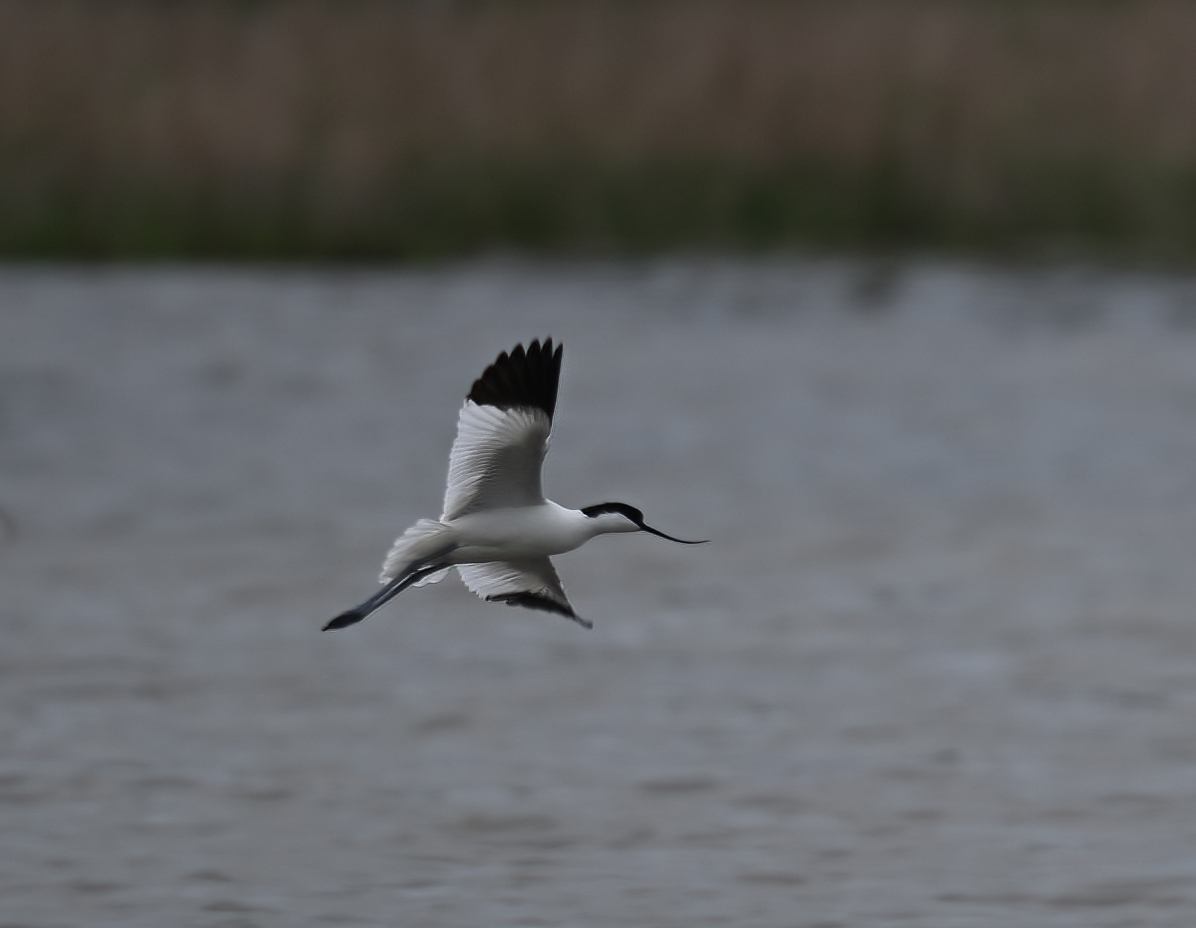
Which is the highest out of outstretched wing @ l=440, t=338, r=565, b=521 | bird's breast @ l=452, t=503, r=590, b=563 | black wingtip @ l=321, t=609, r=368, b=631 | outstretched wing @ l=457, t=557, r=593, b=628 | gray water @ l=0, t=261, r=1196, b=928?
outstretched wing @ l=440, t=338, r=565, b=521

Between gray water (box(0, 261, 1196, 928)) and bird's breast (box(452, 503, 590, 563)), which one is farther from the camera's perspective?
gray water (box(0, 261, 1196, 928))

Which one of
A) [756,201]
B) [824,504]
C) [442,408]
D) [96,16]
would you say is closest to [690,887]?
[824,504]

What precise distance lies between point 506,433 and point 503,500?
146 mm

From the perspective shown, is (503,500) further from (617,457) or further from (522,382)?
(617,457)

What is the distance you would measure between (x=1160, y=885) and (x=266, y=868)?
2051 millimetres

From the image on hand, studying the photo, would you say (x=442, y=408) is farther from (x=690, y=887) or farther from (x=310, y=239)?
(x=690, y=887)

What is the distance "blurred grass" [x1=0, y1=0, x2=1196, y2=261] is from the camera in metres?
14.2

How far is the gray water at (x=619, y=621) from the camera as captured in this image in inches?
225

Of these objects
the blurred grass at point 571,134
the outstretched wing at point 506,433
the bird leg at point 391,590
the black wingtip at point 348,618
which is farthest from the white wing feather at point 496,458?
the blurred grass at point 571,134

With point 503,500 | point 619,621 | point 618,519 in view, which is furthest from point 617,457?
point 618,519

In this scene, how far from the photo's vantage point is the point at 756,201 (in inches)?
587

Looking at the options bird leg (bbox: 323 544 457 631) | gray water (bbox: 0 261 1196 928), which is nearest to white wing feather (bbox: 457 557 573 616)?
bird leg (bbox: 323 544 457 631)

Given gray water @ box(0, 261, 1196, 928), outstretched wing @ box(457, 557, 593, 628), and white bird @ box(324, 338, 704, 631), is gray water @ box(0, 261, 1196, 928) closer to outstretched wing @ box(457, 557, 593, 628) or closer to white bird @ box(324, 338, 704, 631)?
outstretched wing @ box(457, 557, 593, 628)

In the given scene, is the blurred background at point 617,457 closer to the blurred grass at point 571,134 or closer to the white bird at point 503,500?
the blurred grass at point 571,134
